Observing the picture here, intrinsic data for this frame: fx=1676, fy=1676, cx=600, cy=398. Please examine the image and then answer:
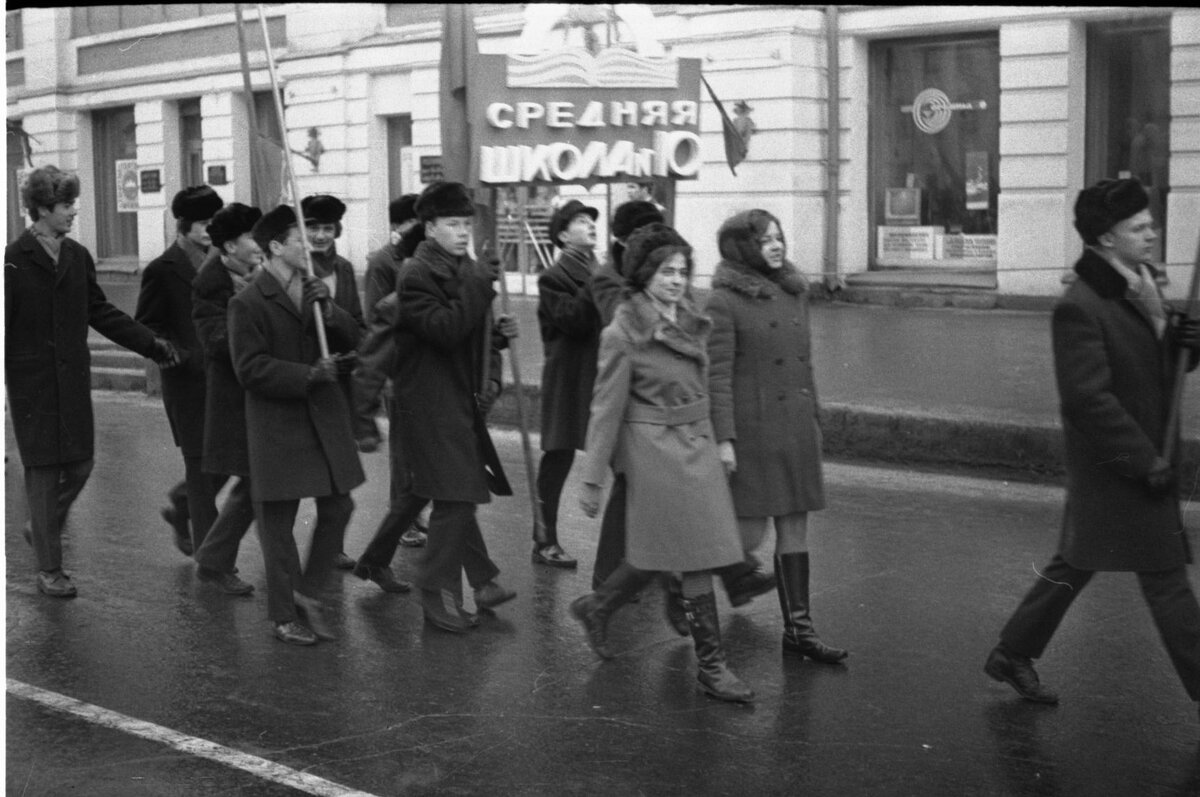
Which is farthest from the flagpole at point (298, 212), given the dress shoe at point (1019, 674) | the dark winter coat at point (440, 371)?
the dress shoe at point (1019, 674)

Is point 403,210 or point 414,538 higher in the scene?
point 403,210

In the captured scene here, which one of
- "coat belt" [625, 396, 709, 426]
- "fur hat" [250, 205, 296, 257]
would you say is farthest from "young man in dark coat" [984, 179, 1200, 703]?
"fur hat" [250, 205, 296, 257]

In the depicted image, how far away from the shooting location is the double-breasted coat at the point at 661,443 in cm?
534

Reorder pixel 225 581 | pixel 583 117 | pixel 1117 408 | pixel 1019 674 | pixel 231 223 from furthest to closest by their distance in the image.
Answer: pixel 583 117 < pixel 225 581 < pixel 231 223 < pixel 1019 674 < pixel 1117 408

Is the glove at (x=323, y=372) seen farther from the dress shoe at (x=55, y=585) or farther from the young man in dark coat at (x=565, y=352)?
the dress shoe at (x=55, y=585)

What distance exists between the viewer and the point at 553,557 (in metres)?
7.40

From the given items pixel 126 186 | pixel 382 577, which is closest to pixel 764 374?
pixel 382 577

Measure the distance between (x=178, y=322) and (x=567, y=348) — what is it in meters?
1.72

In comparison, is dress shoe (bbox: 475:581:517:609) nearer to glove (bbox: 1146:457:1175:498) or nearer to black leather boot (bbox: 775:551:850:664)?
black leather boot (bbox: 775:551:850:664)

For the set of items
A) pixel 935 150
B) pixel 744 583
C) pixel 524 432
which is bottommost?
pixel 744 583

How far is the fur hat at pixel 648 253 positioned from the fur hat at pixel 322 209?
1.95 meters

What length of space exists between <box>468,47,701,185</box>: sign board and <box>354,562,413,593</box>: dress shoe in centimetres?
166

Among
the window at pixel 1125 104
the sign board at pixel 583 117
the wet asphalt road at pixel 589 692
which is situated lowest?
the wet asphalt road at pixel 589 692

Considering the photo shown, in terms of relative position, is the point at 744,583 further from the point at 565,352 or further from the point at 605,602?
the point at 565,352
